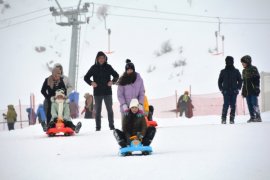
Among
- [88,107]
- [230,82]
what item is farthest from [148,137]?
[88,107]

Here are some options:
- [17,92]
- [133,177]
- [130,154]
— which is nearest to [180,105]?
[130,154]

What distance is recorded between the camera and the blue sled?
10266mm

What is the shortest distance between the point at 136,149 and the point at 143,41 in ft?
270

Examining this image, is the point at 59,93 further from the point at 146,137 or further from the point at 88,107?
the point at 88,107

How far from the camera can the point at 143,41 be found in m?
92.2

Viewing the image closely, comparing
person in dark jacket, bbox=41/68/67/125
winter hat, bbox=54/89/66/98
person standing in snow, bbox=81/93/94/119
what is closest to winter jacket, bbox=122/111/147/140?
winter hat, bbox=54/89/66/98

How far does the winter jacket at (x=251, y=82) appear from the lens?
1778 cm

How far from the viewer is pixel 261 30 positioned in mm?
91062

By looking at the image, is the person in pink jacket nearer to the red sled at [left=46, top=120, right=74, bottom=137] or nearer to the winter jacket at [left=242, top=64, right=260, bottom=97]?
the red sled at [left=46, top=120, right=74, bottom=137]

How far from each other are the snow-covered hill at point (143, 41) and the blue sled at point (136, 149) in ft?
196

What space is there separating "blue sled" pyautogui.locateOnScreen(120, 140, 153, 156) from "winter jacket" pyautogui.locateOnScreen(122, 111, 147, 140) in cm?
37

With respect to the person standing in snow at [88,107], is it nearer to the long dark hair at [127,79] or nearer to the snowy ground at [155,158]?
the snowy ground at [155,158]

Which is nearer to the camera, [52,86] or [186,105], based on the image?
[52,86]

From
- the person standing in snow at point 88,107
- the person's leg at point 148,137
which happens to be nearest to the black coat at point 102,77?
the person's leg at point 148,137
